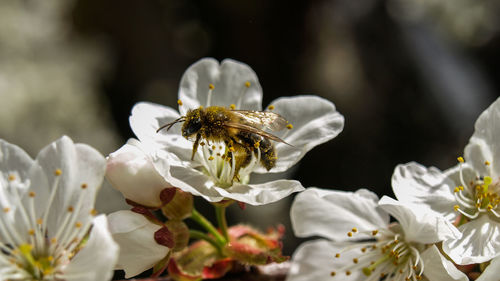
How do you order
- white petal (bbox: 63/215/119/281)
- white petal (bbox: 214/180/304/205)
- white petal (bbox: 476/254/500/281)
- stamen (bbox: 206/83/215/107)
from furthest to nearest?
stamen (bbox: 206/83/215/107), white petal (bbox: 214/180/304/205), white petal (bbox: 476/254/500/281), white petal (bbox: 63/215/119/281)

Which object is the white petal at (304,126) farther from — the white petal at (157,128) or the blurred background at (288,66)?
the blurred background at (288,66)

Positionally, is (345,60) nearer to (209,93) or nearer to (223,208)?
(209,93)

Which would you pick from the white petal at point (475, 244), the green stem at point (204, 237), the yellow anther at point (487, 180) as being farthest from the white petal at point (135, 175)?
the yellow anther at point (487, 180)

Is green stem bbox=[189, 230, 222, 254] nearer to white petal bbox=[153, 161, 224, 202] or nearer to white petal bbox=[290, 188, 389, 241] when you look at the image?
white petal bbox=[153, 161, 224, 202]

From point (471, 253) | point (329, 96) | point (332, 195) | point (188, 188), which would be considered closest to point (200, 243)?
point (188, 188)

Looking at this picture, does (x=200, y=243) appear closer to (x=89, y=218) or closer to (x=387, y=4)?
(x=89, y=218)

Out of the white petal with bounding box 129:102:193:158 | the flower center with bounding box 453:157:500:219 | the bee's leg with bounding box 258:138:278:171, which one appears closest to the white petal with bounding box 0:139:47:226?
the white petal with bounding box 129:102:193:158

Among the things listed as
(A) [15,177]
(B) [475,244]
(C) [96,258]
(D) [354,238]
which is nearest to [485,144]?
(B) [475,244]
